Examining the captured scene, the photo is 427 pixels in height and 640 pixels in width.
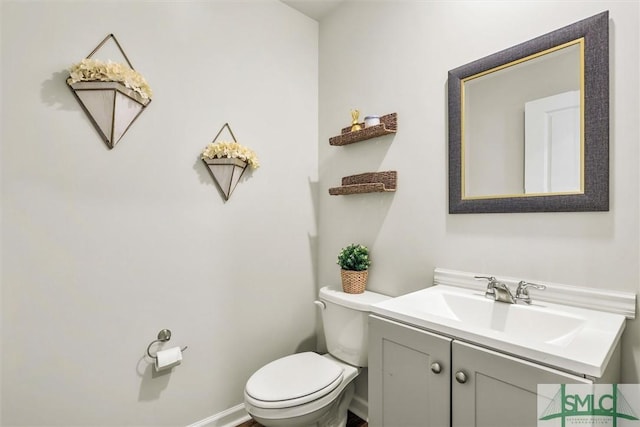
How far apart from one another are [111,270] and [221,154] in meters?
0.75

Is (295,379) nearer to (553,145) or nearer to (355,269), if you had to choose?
(355,269)

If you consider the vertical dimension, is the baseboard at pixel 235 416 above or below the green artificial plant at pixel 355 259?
below

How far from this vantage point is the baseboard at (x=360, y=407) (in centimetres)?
184

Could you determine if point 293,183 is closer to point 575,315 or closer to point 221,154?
point 221,154

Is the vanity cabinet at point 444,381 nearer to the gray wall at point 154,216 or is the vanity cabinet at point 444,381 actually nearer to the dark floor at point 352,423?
the dark floor at point 352,423

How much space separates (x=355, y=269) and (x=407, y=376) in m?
0.77

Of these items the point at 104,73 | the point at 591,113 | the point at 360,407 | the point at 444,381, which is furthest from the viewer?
the point at 360,407

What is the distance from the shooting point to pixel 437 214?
1.53 meters

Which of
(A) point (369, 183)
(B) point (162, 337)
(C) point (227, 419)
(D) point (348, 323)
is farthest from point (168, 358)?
(A) point (369, 183)

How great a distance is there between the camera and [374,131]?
5.58ft

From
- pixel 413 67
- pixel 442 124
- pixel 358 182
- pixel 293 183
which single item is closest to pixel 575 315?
pixel 442 124

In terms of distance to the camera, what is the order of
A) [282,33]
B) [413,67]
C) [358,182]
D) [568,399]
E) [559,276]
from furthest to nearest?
[282,33]
[358,182]
[413,67]
[559,276]
[568,399]

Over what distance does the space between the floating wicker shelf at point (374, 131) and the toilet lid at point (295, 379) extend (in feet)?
4.04

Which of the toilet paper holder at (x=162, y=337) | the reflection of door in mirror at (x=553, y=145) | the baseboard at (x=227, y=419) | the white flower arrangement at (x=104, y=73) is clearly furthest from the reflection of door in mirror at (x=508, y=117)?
the baseboard at (x=227, y=419)
